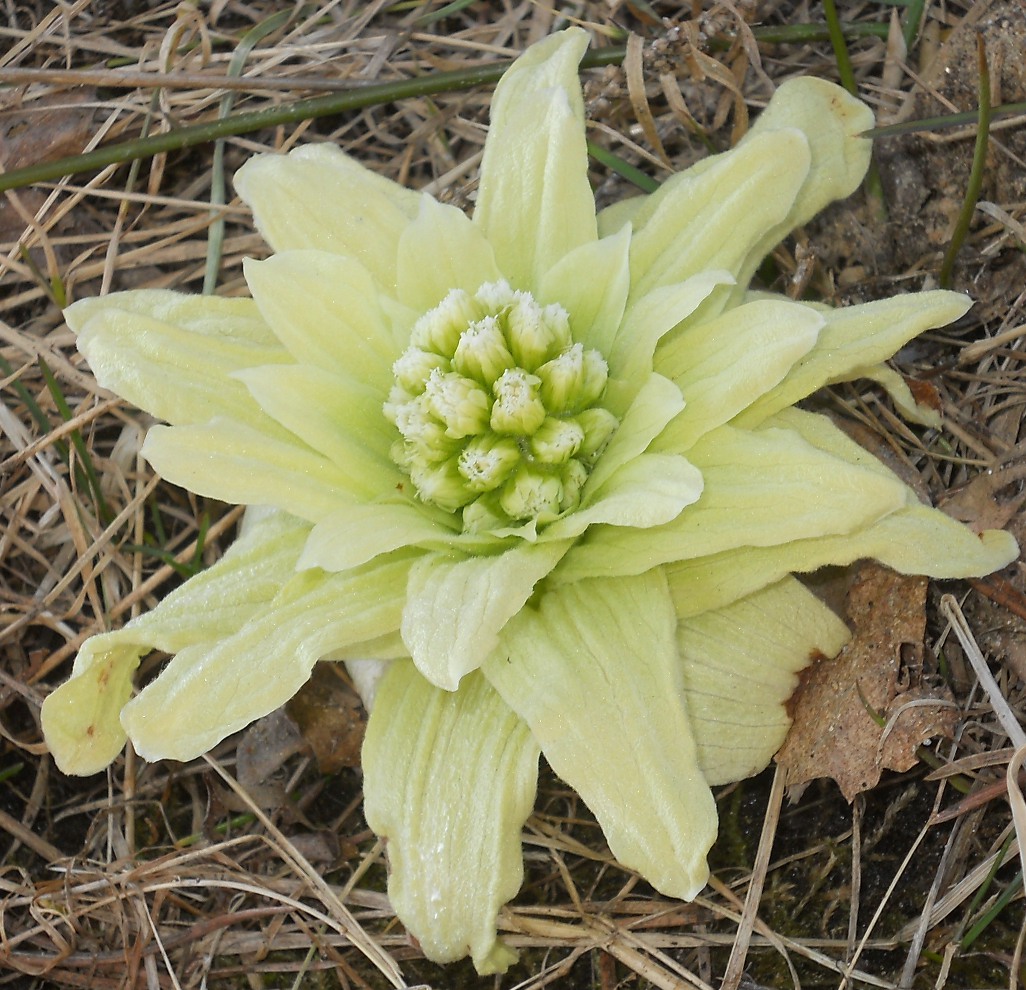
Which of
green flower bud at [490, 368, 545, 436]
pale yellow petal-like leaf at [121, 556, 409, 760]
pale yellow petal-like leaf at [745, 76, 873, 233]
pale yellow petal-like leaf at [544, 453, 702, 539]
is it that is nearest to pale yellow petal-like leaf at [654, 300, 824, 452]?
pale yellow petal-like leaf at [544, 453, 702, 539]

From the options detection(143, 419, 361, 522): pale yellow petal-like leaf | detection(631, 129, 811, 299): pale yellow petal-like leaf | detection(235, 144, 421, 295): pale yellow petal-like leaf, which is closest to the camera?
detection(143, 419, 361, 522): pale yellow petal-like leaf

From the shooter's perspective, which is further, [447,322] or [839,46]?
[839,46]

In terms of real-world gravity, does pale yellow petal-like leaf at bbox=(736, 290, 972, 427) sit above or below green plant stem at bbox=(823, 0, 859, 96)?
below

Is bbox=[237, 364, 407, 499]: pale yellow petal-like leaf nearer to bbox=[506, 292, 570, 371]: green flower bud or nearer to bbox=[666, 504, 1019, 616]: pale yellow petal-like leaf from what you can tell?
bbox=[506, 292, 570, 371]: green flower bud

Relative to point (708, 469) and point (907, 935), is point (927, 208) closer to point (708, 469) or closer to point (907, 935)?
point (708, 469)

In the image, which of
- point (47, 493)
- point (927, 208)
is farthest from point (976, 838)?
point (47, 493)

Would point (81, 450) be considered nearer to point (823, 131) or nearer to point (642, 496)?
point (642, 496)

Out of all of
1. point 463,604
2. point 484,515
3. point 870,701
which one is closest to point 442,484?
point 484,515
